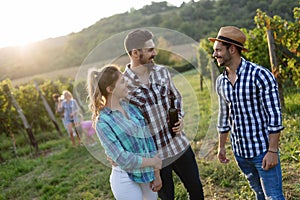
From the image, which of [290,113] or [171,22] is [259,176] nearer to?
[290,113]

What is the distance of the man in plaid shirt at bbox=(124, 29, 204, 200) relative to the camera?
2.30 metres

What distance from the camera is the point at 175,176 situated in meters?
4.43

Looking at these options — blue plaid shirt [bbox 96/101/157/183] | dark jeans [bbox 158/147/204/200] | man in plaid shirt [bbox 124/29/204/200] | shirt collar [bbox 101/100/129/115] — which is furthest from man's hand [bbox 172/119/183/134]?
shirt collar [bbox 101/100/129/115]

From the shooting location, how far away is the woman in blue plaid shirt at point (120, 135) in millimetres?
2012

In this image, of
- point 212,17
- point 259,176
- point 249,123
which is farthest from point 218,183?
point 212,17

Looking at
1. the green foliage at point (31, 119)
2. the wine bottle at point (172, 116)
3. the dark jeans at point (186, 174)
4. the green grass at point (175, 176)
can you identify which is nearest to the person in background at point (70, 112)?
the green grass at point (175, 176)

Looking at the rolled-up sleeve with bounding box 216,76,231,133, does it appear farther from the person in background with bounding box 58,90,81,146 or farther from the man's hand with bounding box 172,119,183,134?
the person in background with bounding box 58,90,81,146

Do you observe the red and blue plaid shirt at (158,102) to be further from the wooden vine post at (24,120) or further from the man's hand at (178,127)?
the wooden vine post at (24,120)

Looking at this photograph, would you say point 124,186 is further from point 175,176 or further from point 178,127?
point 175,176

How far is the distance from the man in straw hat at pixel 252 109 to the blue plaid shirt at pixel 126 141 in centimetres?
63

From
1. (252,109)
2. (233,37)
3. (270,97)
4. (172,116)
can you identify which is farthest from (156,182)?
(233,37)

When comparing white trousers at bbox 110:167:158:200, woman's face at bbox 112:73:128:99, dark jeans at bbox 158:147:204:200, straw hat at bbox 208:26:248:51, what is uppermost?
straw hat at bbox 208:26:248:51

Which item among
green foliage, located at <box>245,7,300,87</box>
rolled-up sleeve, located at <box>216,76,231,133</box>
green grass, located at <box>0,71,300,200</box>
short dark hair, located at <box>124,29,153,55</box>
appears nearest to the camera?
short dark hair, located at <box>124,29,153,55</box>

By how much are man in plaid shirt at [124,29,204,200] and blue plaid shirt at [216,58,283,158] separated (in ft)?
1.28
